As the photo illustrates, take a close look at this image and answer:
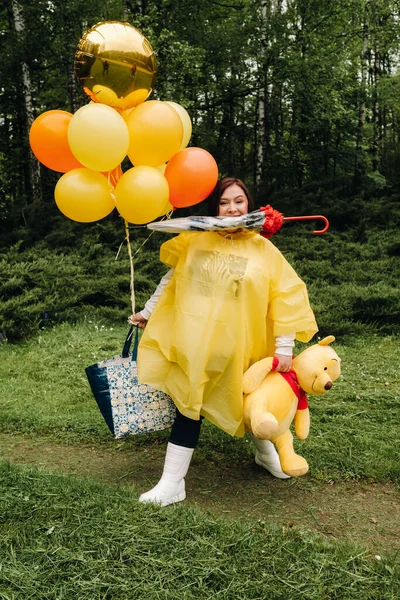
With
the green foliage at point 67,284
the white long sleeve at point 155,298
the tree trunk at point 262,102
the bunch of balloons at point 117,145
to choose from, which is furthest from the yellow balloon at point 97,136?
the tree trunk at point 262,102

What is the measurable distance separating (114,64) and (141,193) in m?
0.76

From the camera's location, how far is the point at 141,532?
255 cm

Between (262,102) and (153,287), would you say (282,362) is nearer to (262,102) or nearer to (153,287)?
(153,287)

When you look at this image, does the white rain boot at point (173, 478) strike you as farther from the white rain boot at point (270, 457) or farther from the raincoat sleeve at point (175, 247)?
the raincoat sleeve at point (175, 247)

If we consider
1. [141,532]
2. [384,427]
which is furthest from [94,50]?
[384,427]

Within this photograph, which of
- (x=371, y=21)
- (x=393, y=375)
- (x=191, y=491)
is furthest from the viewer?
(x=371, y=21)

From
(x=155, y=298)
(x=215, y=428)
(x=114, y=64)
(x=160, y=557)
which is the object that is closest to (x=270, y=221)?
(x=155, y=298)

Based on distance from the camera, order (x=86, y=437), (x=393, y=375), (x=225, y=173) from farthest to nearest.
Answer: (x=225, y=173) → (x=393, y=375) → (x=86, y=437)

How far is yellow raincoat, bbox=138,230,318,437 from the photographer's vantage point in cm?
283

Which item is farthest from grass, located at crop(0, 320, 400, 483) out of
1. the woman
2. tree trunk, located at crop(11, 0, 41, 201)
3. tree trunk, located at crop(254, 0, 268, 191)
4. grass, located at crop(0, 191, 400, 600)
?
tree trunk, located at crop(254, 0, 268, 191)

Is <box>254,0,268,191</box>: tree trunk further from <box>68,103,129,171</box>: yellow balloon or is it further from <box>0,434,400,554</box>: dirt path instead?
<box>68,103,129,171</box>: yellow balloon

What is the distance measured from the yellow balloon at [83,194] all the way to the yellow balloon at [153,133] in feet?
0.83

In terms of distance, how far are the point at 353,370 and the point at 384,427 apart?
132 centimetres

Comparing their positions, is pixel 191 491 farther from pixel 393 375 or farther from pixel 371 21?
pixel 371 21
